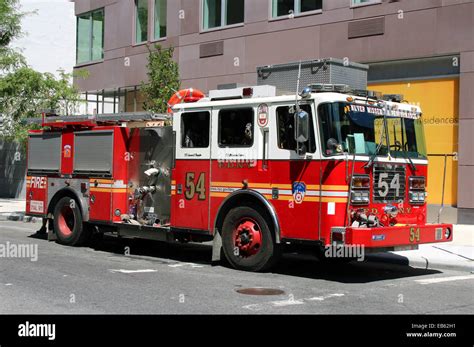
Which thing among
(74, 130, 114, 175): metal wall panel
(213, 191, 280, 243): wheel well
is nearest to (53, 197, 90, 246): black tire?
(74, 130, 114, 175): metal wall panel

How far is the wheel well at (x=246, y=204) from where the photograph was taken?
10.4 metres

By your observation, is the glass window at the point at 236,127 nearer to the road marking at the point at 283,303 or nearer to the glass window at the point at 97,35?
the road marking at the point at 283,303

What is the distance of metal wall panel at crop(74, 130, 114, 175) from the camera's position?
13133 mm

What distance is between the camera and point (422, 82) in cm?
1816

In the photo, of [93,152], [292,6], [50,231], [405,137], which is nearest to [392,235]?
[405,137]

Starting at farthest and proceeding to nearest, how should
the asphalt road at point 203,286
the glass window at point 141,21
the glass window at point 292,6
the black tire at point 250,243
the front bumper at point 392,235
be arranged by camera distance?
the glass window at point 141,21, the glass window at point 292,6, the black tire at point 250,243, the front bumper at point 392,235, the asphalt road at point 203,286

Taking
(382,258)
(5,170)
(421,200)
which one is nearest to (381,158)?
(421,200)

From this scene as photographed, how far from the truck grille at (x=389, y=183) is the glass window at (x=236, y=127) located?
2.10 metres

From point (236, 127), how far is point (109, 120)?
3361mm

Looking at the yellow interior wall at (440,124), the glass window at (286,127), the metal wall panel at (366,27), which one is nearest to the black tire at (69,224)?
the glass window at (286,127)

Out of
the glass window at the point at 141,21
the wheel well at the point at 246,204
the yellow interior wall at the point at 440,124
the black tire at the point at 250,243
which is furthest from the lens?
the glass window at the point at 141,21

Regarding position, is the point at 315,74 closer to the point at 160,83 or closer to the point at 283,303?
→ the point at 283,303

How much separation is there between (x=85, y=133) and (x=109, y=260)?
2.90 m

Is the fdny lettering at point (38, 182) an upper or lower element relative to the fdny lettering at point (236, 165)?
lower
